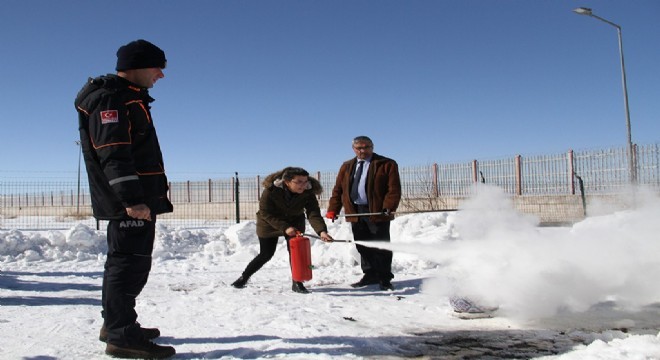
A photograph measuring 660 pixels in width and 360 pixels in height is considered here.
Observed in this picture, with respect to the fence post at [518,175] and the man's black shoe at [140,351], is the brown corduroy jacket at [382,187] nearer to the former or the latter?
the man's black shoe at [140,351]

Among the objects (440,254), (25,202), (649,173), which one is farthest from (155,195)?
(25,202)

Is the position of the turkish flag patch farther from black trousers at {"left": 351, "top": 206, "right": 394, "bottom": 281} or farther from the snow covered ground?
black trousers at {"left": 351, "top": 206, "right": 394, "bottom": 281}

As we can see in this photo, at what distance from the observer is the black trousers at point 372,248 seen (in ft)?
21.0

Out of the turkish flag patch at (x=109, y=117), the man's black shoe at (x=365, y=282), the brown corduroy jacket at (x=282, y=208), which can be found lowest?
the man's black shoe at (x=365, y=282)

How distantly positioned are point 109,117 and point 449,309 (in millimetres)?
3385

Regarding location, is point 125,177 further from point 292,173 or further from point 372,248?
point 372,248

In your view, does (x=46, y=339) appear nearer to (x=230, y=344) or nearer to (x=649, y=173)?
(x=230, y=344)

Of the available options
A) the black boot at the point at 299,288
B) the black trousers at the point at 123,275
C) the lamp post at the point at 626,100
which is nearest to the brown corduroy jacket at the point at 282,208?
the black boot at the point at 299,288

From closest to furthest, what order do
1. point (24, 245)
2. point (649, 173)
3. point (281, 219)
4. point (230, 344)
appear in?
point (230, 344) → point (281, 219) → point (24, 245) → point (649, 173)

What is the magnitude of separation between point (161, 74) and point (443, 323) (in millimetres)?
2996

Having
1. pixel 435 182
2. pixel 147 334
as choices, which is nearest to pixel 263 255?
pixel 147 334

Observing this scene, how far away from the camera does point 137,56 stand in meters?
3.42

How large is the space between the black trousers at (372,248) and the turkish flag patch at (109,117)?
391 cm

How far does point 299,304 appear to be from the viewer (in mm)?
5234
